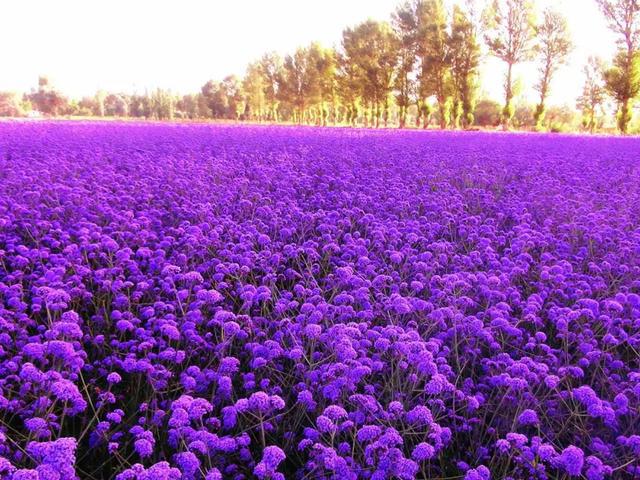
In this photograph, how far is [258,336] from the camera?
139 inches

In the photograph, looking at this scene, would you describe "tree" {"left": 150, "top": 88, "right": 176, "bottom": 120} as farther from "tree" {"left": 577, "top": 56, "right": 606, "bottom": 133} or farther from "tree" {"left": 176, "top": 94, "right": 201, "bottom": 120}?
"tree" {"left": 577, "top": 56, "right": 606, "bottom": 133}

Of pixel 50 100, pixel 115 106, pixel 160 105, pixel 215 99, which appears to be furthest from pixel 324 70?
pixel 115 106

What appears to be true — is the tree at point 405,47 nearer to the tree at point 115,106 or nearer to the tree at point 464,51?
the tree at point 464,51

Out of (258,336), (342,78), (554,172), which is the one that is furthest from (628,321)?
(342,78)

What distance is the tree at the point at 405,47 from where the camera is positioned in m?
43.8

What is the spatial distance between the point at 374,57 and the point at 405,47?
4389 millimetres

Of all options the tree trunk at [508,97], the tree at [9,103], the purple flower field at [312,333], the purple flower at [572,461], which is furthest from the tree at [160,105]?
the purple flower at [572,461]

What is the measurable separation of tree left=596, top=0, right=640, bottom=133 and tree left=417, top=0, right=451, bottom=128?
10434 millimetres

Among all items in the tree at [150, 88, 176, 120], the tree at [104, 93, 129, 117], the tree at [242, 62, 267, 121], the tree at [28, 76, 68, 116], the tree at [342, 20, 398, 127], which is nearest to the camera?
the tree at [342, 20, 398, 127]

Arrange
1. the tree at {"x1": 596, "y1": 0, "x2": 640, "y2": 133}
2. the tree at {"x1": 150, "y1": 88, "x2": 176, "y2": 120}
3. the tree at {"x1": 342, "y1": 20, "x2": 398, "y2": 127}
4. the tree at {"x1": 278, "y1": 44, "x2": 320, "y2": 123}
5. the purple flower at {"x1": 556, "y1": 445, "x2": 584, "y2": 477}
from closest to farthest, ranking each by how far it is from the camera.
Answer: the purple flower at {"x1": 556, "y1": 445, "x2": 584, "y2": 477}, the tree at {"x1": 596, "y1": 0, "x2": 640, "y2": 133}, the tree at {"x1": 342, "y1": 20, "x2": 398, "y2": 127}, the tree at {"x1": 278, "y1": 44, "x2": 320, "y2": 123}, the tree at {"x1": 150, "y1": 88, "x2": 176, "y2": 120}

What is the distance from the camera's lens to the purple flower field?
253cm

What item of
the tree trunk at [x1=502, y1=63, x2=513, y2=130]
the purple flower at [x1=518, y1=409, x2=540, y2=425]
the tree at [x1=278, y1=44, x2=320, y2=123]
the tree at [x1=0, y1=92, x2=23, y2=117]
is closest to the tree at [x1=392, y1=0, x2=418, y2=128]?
the tree trunk at [x1=502, y1=63, x2=513, y2=130]

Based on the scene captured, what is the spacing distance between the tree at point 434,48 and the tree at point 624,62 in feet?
34.2

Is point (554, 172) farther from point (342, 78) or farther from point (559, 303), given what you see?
point (342, 78)
